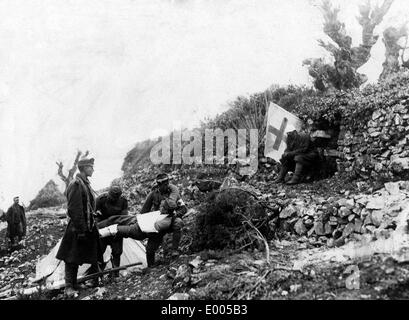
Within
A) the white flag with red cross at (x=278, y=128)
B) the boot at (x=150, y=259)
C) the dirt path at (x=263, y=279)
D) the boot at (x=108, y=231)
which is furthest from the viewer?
the white flag with red cross at (x=278, y=128)

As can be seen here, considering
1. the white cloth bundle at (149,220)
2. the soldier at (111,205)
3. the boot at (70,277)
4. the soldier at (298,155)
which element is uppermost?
the soldier at (298,155)

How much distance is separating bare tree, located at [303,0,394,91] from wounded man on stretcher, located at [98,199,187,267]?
23.0 ft

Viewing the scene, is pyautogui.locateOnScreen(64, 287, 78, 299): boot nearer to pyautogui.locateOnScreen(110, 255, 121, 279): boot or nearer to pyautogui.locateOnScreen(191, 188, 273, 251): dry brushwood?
pyautogui.locateOnScreen(110, 255, 121, 279): boot

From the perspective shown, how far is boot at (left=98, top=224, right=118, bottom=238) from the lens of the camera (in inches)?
215

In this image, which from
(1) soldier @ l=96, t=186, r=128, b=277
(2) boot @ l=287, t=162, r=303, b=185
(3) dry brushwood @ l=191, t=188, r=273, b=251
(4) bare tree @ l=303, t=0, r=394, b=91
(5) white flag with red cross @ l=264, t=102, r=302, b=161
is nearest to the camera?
(3) dry brushwood @ l=191, t=188, r=273, b=251

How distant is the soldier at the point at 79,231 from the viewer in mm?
4754

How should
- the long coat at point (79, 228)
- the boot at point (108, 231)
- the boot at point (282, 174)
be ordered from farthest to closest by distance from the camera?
the boot at point (282, 174) < the boot at point (108, 231) < the long coat at point (79, 228)

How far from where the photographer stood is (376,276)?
3.46 m

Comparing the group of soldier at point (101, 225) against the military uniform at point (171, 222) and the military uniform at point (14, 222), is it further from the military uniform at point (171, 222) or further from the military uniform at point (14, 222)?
the military uniform at point (14, 222)

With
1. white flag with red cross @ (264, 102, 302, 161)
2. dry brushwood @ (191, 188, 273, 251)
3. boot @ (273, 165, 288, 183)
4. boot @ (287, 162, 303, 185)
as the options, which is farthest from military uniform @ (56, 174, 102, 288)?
white flag with red cross @ (264, 102, 302, 161)

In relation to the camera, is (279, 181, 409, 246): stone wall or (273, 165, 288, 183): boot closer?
(279, 181, 409, 246): stone wall

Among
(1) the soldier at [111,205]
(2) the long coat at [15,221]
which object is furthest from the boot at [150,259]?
(2) the long coat at [15,221]

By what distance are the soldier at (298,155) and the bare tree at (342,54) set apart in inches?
120
